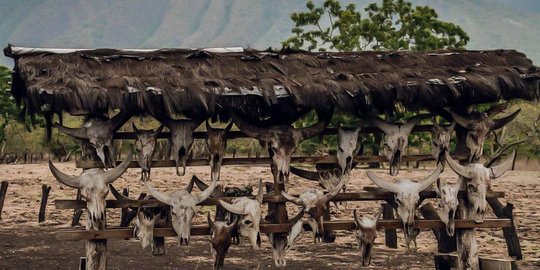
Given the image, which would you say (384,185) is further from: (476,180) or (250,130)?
(250,130)

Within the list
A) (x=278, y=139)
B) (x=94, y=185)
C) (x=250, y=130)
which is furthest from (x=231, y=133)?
(x=94, y=185)

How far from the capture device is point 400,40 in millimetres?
38625

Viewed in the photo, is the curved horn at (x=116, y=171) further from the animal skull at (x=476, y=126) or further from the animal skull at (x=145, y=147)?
the animal skull at (x=476, y=126)

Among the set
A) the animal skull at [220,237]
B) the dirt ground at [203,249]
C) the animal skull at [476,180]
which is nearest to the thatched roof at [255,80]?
the animal skull at [476,180]

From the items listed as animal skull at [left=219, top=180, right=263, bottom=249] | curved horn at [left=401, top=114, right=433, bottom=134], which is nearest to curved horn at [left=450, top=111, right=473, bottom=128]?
curved horn at [left=401, top=114, right=433, bottom=134]

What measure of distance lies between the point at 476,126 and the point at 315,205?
8.46 ft

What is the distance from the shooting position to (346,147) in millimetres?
11266

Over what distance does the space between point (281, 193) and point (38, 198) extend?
16.4m

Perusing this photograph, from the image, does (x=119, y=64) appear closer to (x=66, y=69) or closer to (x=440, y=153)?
(x=66, y=69)

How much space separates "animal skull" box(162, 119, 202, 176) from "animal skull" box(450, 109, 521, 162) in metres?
3.71

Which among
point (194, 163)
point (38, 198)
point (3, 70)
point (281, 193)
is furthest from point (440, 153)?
point (3, 70)

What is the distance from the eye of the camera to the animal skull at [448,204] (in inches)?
439

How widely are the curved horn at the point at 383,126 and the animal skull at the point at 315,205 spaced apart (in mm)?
1215

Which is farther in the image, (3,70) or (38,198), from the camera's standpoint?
(3,70)
